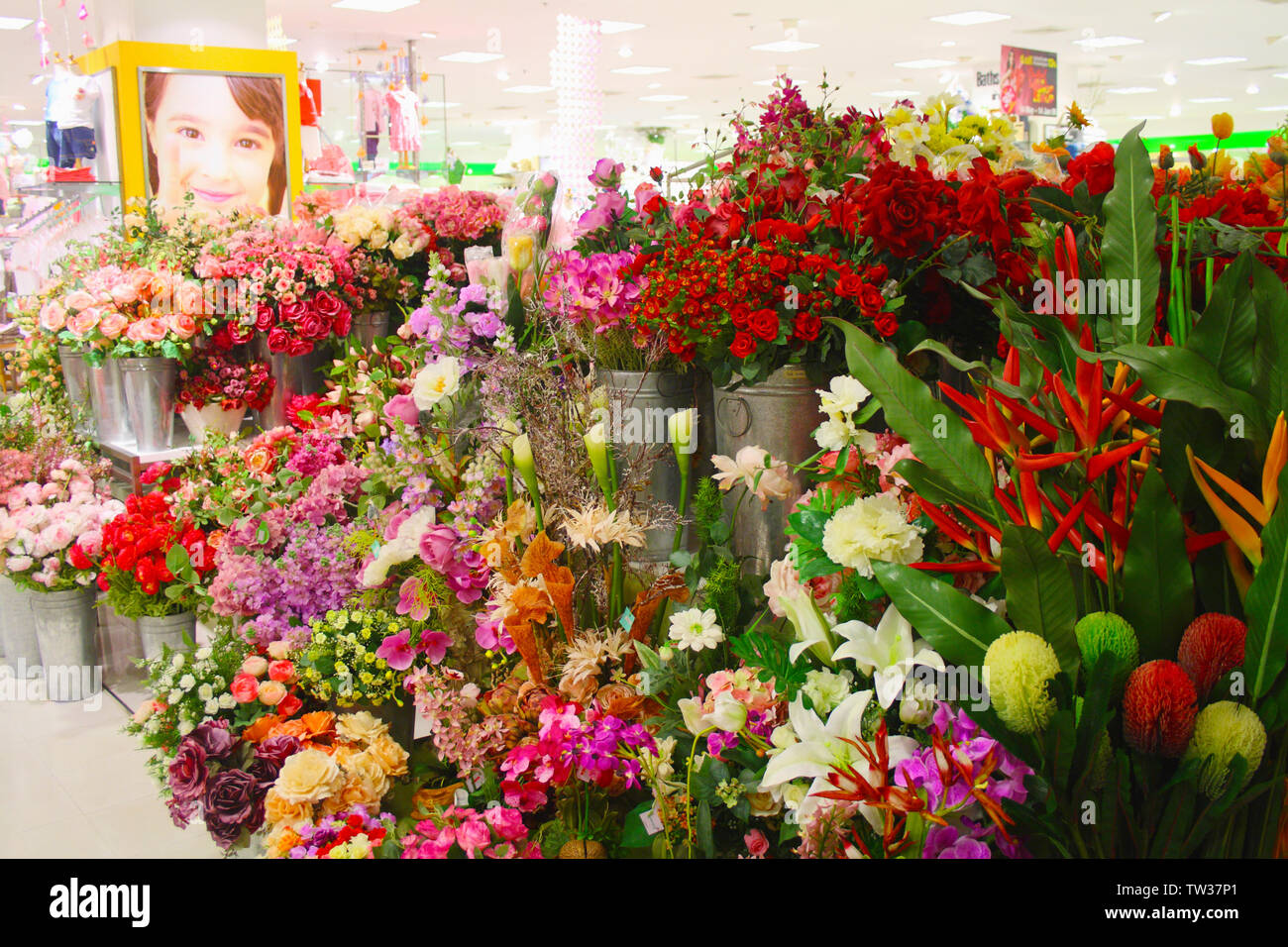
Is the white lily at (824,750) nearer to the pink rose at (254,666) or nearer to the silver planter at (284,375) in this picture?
the pink rose at (254,666)

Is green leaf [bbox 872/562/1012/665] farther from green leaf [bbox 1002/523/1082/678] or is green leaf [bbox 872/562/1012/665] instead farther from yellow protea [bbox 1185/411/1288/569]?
yellow protea [bbox 1185/411/1288/569]

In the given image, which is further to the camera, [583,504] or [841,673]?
[583,504]

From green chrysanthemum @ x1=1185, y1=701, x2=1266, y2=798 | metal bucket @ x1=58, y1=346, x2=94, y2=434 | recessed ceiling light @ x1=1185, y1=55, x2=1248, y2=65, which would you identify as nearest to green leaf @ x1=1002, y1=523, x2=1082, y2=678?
green chrysanthemum @ x1=1185, y1=701, x2=1266, y2=798

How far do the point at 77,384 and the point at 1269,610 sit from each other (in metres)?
3.44

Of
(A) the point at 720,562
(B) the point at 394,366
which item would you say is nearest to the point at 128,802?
(B) the point at 394,366

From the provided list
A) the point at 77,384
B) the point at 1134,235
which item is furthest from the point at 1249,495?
the point at 77,384

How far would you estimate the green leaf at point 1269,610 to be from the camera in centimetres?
91

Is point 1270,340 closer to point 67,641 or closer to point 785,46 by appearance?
point 67,641

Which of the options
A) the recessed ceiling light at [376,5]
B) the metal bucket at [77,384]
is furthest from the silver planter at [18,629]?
the recessed ceiling light at [376,5]

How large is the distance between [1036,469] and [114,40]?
18.6ft

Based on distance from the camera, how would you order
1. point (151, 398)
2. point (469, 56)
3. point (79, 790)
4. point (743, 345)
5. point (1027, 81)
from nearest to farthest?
point (743, 345) → point (79, 790) → point (151, 398) → point (1027, 81) → point (469, 56)

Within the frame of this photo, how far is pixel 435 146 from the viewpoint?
67.3 feet

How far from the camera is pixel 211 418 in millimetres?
3117
